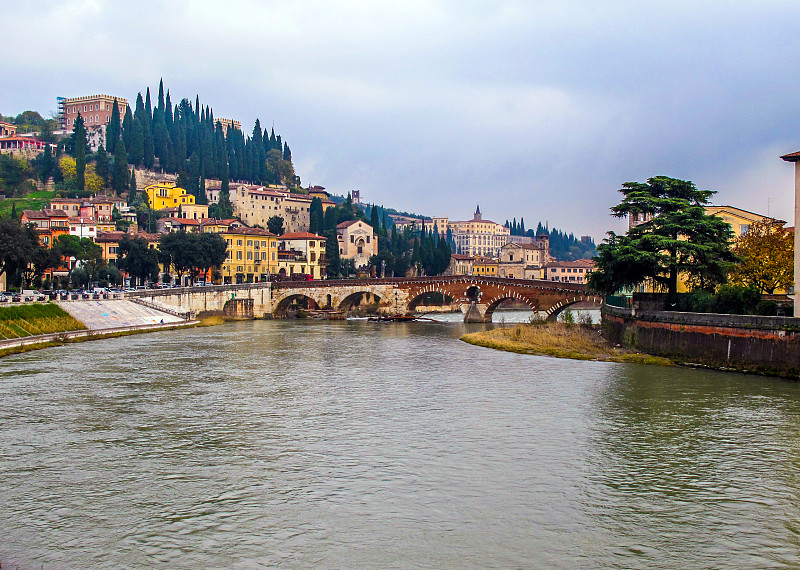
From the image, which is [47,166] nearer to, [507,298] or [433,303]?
[433,303]

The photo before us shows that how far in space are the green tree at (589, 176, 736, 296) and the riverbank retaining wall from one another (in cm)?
266

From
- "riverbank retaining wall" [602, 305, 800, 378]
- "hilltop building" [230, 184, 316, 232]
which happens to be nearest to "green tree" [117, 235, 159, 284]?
"riverbank retaining wall" [602, 305, 800, 378]

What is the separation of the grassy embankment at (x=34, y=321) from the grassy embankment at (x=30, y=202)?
68286mm

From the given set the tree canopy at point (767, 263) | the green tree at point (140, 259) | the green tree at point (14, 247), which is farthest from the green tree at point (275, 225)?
the tree canopy at point (767, 263)

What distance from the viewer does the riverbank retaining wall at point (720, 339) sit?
100 feet

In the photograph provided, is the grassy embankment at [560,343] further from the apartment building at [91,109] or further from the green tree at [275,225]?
the apartment building at [91,109]

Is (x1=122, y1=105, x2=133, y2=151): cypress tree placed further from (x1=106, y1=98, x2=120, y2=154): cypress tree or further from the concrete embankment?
the concrete embankment

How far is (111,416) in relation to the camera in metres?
23.8

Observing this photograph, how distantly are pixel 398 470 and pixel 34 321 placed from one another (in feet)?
110

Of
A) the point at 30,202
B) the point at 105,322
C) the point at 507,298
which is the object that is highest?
the point at 30,202

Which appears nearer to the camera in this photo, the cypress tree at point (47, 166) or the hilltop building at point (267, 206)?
the cypress tree at point (47, 166)

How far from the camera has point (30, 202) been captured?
4621 inches

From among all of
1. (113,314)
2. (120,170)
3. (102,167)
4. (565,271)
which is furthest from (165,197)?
(565,271)

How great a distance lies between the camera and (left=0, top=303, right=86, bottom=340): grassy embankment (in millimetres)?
42156
